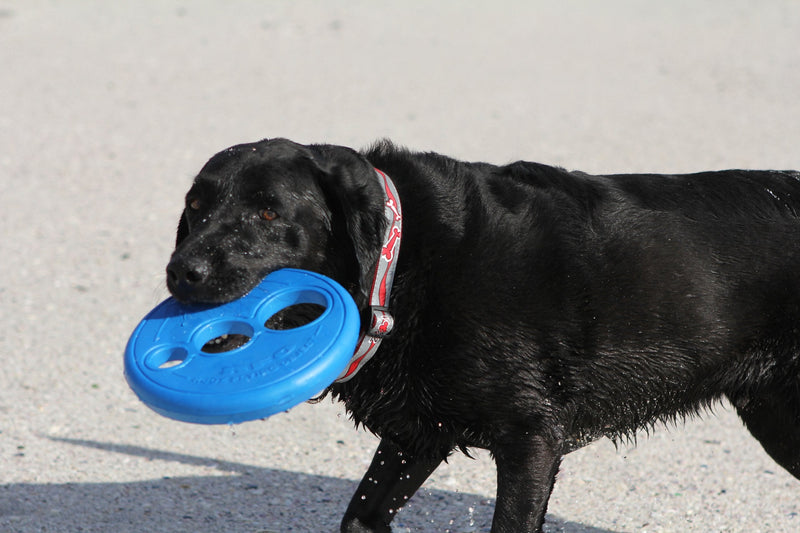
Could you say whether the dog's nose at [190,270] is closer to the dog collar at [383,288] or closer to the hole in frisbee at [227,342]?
the hole in frisbee at [227,342]

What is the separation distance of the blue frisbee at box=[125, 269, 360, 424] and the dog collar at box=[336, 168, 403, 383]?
0.37ft

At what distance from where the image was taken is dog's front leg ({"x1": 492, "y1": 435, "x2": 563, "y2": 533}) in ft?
10.5

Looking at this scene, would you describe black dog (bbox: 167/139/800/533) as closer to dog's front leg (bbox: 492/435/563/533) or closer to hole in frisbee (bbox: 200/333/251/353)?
dog's front leg (bbox: 492/435/563/533)

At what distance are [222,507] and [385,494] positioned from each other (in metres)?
0.86

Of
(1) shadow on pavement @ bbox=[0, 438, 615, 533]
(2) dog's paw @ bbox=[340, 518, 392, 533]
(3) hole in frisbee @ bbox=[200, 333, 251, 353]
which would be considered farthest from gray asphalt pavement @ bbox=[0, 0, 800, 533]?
(3) hole in frisbee @ bbox=[200, 333, 251, 353]

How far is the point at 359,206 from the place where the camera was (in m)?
3.18

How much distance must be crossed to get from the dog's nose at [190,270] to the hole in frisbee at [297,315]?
0.37m

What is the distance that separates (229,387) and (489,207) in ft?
3.42

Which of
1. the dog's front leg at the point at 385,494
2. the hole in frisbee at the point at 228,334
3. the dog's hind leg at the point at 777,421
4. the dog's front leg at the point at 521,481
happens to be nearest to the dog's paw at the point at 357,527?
the dog's front leg at the point at 385,494

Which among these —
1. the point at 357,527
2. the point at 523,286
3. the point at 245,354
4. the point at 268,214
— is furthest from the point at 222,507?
the point at 523,286

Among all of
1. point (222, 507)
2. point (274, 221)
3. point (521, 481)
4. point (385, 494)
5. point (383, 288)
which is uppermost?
point (274, 221)

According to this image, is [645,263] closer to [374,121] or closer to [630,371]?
[630,371]

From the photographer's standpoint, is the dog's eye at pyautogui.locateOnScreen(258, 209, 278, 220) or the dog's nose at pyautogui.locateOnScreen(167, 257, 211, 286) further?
the dog's eye at pyautogui.locateOnScreen(258, 209, 278, 220)

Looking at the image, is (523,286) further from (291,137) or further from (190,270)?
(291,137)
